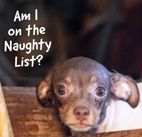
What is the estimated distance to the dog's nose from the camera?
1421mm

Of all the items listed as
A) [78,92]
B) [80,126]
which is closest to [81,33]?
[78,92]

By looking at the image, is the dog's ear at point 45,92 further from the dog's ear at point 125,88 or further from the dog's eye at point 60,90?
the dog's ear at point 125,88

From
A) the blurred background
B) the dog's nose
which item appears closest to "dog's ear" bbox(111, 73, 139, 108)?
the blurred background

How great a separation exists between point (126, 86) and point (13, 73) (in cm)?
40

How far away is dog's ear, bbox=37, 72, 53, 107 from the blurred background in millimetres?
21

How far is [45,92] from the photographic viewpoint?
1472 millimetres

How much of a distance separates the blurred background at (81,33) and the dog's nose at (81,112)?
16cm

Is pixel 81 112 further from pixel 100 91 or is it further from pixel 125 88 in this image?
pixel 125 88

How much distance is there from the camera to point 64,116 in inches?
57.1

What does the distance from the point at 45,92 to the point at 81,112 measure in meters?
0.14

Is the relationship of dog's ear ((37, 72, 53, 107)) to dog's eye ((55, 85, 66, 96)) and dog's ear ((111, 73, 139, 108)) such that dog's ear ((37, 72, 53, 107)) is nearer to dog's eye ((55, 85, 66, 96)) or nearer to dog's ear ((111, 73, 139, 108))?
A: dog's eye ((55, 85, 66, 96))

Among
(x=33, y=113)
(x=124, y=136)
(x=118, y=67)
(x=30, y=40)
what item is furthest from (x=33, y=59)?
(x=124, y=136)

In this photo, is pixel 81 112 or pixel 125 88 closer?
pixel 81 112

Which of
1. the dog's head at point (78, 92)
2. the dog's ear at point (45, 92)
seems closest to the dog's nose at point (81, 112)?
the dog's head at point (78, 92)
